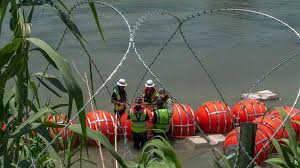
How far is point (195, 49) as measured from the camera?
53.4 ft

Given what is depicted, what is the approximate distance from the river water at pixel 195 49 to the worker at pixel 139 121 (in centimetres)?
97

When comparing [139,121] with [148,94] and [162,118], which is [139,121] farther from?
[148,94]

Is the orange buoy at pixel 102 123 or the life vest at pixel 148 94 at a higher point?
the life vest at pixel 148 94

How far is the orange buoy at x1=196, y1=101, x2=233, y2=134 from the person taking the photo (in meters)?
8.79

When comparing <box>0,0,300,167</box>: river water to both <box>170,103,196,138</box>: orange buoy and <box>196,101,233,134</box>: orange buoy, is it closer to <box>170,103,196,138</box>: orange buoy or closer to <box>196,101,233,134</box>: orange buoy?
<box>170,103,196,138</box>: orange buoy

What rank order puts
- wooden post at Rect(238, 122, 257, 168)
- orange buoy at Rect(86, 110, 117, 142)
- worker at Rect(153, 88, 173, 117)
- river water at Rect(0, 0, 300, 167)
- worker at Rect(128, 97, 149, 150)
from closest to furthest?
1. wooden post at Rect(238, 122, 257, 168)
2. worker at Rect(128, 97, 149, 150)
3. orange buoy at Rect(86, 110, 117, 142)
4. worker at Rect(153, 88, 173, 117)
5. river water at Rect(0, 0, 300, 167)

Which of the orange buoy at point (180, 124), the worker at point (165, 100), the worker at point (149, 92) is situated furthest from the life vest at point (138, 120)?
the worker at point (149, 92)

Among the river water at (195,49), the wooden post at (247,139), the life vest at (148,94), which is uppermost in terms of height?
the wooden post at (247,139)

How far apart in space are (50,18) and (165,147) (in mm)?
18628

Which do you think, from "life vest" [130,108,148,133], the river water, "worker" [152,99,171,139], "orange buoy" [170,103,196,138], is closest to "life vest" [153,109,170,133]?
"worker" [152,99,171,139]

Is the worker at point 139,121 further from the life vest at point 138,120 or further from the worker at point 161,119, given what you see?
the worker at point 161,119

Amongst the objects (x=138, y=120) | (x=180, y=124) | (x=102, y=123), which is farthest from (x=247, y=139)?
(x=180, y=124)

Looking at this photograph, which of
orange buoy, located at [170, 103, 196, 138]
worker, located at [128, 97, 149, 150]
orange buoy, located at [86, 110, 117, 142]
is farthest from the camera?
orange buoy, located at [170, 103, 196, 138]

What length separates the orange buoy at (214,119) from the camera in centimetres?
879
